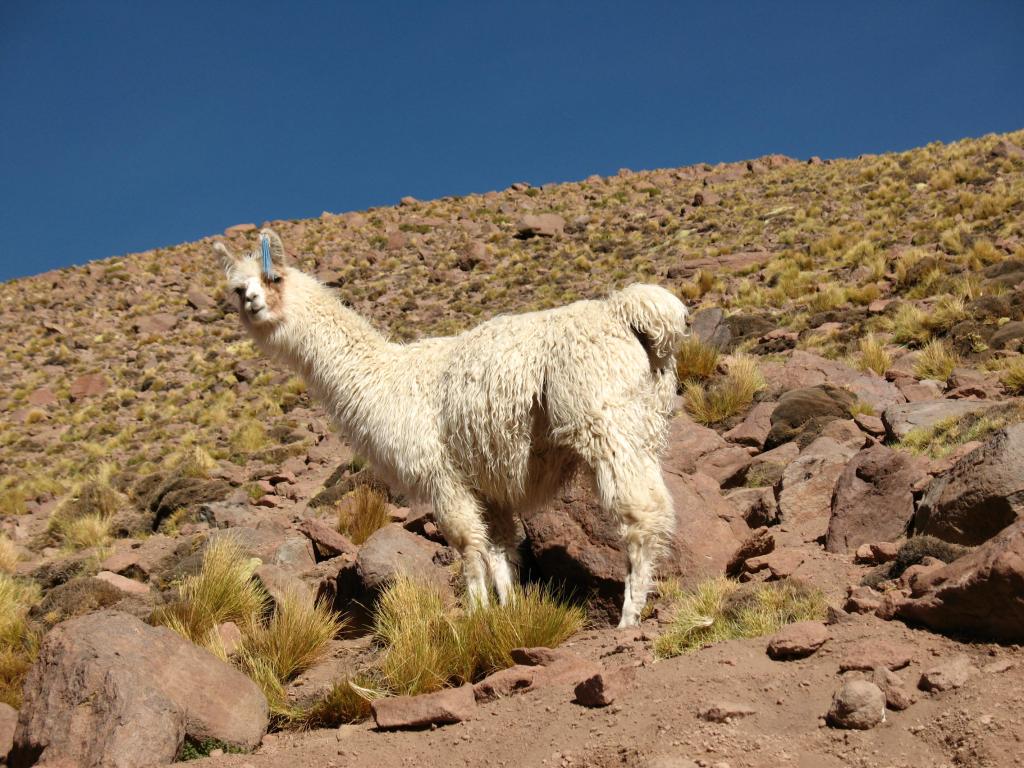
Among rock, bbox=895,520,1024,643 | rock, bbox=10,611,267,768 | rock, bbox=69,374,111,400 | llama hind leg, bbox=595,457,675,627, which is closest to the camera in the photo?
rock, bbox=895,520,1024,643

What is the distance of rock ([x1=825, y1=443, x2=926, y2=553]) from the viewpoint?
21.3ft

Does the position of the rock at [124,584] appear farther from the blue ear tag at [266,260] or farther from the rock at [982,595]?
the rock at [982,595]

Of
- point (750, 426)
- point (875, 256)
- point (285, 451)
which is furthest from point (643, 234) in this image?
point (750, 426)

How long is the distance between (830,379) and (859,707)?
874cm

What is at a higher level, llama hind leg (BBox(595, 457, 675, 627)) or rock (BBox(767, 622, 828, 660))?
llama hind leg (BBox(595, 457, 675, 627))

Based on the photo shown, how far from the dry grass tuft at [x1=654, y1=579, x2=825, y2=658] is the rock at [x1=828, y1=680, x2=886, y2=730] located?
Result: 1187mm

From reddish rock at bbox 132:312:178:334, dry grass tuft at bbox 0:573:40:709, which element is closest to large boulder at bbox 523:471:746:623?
dry grass tuft at bbox 0:573:40:709

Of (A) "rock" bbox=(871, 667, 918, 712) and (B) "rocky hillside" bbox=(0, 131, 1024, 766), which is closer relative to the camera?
(A) "rock" bbox=(871, 667, 918, 712)

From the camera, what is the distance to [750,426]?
35.3 feet

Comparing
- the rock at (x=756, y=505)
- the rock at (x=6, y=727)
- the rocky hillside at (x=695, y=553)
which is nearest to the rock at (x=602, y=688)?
the rocky hillside at (x=695, y=553)

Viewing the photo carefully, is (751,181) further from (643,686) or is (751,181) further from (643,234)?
(643,686)

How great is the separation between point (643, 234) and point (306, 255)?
1589 cm

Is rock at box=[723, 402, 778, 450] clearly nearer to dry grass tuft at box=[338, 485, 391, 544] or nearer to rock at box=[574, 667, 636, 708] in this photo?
dry grass tuft at box=[338, 485, 391, 544]

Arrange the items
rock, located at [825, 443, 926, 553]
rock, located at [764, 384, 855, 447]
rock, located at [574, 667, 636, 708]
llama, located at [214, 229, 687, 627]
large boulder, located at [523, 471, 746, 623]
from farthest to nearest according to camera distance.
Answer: rock, located at [764, 384, 855, 447] → large boulder, located at [523, 471, 746, 623] → rock, located at [825, 443, 926, 553] → llama, located at [214, 229, 687, 627] → rock, located at [574, 667, 636, 708]
